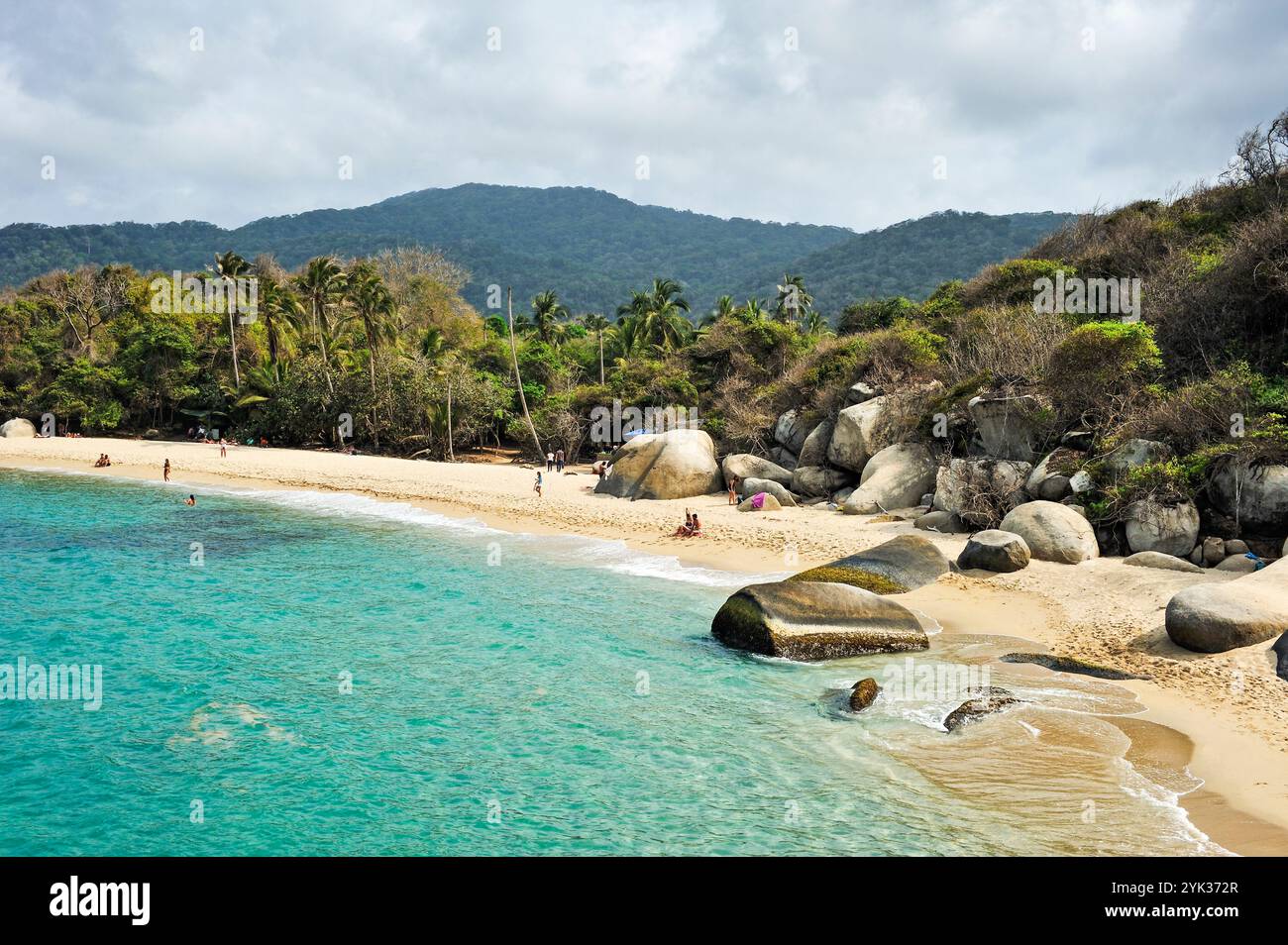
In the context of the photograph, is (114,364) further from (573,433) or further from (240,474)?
(573,433)

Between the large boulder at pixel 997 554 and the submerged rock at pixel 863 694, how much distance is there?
7.02 m

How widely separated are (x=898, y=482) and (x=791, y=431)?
23.8ft

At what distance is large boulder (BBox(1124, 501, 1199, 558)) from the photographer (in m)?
17.0

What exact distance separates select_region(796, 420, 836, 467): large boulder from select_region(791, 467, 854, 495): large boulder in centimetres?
45

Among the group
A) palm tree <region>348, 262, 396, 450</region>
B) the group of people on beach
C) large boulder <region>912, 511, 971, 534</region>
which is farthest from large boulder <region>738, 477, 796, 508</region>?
palm tree <region>348, 262, 396, 450</region>

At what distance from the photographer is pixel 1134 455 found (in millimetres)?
18953

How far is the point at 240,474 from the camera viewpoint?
38.6m

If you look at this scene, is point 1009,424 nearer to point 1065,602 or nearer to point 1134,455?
point 1134,455

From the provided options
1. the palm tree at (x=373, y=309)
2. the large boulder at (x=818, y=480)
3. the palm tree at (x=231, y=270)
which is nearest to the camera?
the large boulder at (x=818, y=480)

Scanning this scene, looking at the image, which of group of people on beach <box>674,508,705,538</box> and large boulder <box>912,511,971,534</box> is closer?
large boulder <box>912,511,971,534</box>

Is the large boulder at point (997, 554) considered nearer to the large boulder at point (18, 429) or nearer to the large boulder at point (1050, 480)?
the large boulder at point (1050, 480)

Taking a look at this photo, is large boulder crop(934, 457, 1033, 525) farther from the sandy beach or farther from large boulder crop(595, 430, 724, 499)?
large boulder crop(595, 430, 724, 499)

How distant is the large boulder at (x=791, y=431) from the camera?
3062cm

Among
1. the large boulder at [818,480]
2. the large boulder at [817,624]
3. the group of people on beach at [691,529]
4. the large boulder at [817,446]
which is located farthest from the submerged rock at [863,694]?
the large boulder at [817,446]
